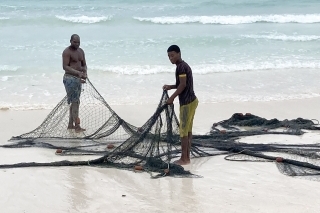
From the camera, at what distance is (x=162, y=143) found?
682cm

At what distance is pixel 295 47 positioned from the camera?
18.4 meters

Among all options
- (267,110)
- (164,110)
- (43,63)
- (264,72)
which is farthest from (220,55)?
(164,110)

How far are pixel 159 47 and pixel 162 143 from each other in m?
11.5

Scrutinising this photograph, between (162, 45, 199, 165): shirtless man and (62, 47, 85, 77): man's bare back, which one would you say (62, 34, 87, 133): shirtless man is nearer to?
(62, 47, 85, 77): man's bare back

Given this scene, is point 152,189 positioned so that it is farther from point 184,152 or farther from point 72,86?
point 72,86

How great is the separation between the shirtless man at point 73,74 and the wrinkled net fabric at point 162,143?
11 centimetres

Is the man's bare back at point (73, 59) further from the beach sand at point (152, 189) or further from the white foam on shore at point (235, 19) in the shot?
the white foam on shore at point (235, 19)

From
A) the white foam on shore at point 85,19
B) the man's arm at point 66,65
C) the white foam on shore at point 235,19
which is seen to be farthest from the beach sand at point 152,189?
the white foam on shore at point 235,19

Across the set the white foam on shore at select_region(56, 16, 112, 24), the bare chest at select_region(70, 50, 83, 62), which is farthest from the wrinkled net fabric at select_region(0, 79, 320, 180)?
the white foam on shore at select_region(56, 16, 112, 24)

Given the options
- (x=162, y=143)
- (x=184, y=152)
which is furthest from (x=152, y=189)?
(x=162, y=143)

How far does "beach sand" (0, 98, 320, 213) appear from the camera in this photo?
5031mm

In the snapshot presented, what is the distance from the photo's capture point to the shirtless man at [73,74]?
771 cm

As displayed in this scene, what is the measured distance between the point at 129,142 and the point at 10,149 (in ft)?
5.93

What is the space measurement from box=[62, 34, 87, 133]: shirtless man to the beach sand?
1.06 meters
